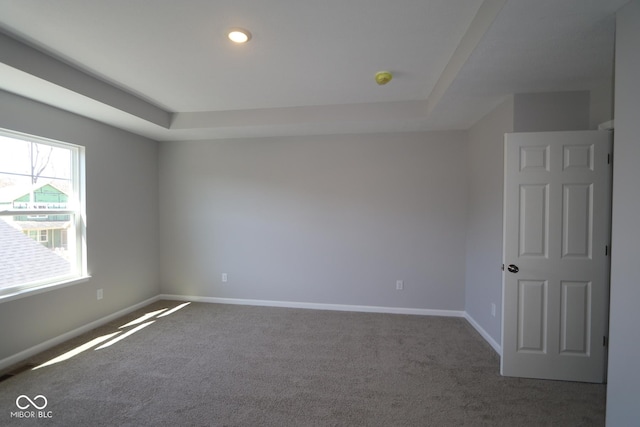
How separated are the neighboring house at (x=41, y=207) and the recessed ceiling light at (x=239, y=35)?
8.63 ft

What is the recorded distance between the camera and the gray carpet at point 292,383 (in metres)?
1.98

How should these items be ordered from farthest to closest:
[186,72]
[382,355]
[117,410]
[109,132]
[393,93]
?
[109,132], [393,93], [382,355], [186,72], [117,410]

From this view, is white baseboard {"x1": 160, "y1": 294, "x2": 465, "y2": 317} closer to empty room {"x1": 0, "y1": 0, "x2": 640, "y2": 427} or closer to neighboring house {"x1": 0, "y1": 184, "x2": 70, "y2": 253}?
empty room {"x1": 0, "y1": 0, "x2": 640, "y2": 427}

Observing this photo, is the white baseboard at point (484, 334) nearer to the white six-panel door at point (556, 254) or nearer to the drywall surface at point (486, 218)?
the drywall surface at point (486, 218)

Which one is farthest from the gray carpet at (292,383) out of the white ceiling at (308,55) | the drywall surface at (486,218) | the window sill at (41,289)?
the white ceiling at (308,55)

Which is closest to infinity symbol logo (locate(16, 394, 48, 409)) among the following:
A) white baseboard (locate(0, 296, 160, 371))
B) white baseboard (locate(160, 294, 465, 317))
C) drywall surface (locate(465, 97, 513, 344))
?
white baseboard (locate(0, 296, 160, 371))

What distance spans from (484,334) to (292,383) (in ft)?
7.38

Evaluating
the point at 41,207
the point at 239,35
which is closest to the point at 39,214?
the point at 41,207

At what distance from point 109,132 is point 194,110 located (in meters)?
1.10

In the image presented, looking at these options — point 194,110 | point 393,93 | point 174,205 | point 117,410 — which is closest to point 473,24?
point 393,93

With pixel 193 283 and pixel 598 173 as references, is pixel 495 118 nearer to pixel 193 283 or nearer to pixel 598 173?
pixel 598 173

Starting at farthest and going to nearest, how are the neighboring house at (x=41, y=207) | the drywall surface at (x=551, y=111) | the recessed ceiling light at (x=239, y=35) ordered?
the neighboring house at (x=41, y=207), the drywall surface at (x=551, y=111), the recessed ceiling light at (x=239, y=35)

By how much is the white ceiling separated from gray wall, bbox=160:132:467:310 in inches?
25.4

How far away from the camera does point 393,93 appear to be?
307 cm
